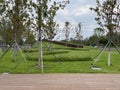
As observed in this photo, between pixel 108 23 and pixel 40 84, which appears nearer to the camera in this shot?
pixel 40 84

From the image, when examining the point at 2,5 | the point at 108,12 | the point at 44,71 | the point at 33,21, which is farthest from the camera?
the point at 2,5

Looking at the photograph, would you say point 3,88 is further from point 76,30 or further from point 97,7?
point 76,30

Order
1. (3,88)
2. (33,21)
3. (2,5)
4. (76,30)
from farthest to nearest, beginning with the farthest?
1. (76,30)
2. (2,5)
3. (33,21)
4. (3,88)

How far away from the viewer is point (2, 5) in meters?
27.6

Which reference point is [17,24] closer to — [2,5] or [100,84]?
[2,5]

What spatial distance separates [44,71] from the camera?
20859 millimetres

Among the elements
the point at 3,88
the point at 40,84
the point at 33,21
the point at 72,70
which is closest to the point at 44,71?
the point at 72,70

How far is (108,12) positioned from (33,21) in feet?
18.3

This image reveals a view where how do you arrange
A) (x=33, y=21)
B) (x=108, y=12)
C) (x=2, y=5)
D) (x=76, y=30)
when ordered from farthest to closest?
(x=76, y=30) < (x=2, y=5) < (x=108, y=12) < (x=33, y=21)

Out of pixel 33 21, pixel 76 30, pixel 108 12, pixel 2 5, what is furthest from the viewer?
pixel 76 30

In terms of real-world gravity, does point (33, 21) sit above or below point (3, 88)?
above

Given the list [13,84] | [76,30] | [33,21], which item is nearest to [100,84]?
[13,84]

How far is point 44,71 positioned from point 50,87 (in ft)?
23.6

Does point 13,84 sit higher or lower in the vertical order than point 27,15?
lower
